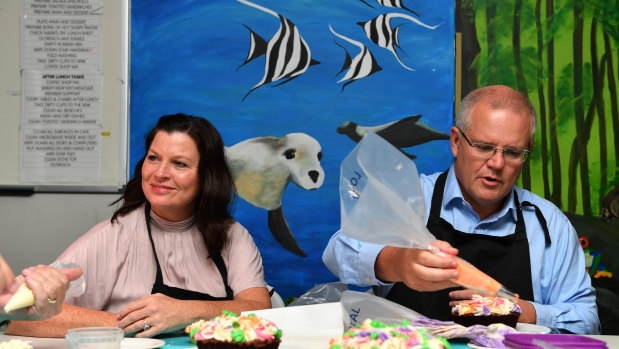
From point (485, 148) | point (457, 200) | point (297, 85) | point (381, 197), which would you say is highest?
point (297, 85)

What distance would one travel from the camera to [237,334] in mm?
1347

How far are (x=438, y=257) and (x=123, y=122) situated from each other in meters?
2.15

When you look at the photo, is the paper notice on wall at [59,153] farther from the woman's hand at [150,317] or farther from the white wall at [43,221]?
the woman's hand at [150,317]

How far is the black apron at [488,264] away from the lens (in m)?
2.29

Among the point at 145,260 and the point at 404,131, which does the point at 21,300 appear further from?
the point at 404,131

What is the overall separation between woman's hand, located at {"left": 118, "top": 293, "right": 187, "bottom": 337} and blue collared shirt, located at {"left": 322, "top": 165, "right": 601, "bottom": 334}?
60 centimetres

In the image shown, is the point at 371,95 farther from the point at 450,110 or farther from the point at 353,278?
the point at 353,278

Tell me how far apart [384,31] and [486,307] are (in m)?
1.83

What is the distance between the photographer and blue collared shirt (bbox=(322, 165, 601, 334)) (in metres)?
2.10

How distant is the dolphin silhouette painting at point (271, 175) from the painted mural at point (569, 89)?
0.93 metres

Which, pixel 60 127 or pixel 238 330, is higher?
pixel 60 127

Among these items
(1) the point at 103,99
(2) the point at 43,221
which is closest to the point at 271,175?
(1) the point at 103,99

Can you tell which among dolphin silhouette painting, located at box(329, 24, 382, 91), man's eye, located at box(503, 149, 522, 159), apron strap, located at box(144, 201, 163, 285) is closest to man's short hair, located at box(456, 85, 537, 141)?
man's eye, located at box(503, 149, 522, 159)

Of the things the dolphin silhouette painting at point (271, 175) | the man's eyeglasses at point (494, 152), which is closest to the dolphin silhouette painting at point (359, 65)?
the dolphin silhouette painting at point (271, 175)
